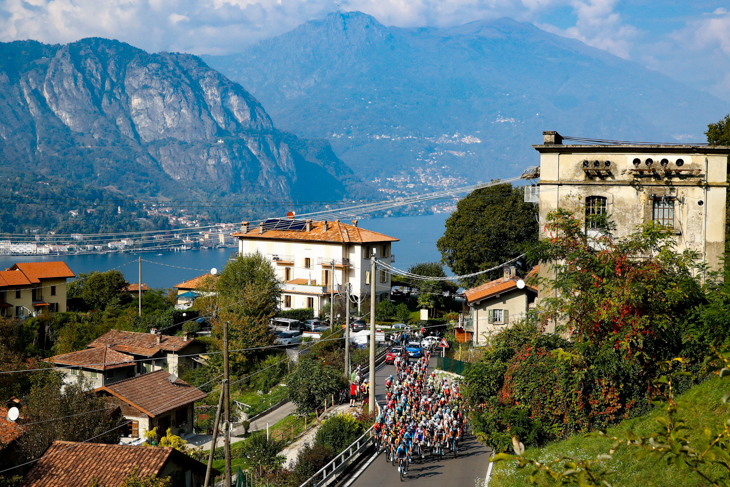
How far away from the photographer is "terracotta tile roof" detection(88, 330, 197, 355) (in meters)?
39.4

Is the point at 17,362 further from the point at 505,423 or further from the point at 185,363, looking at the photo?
the point at 505,423

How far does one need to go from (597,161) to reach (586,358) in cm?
1031

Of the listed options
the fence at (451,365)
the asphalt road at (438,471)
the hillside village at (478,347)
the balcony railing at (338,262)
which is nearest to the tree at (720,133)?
the hillside village at (478,347)

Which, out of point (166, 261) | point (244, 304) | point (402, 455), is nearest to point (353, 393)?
point (402, 455)

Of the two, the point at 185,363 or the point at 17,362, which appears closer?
the point at 17,362

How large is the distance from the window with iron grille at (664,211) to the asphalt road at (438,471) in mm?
11555

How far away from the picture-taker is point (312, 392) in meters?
28.2

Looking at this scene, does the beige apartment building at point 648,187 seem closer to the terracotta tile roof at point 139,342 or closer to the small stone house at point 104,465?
the small stone house at point 104,465

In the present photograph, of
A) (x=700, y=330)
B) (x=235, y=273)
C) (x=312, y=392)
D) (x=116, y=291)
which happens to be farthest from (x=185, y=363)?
(x=700, y=330)

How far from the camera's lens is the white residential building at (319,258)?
5325 centimetres

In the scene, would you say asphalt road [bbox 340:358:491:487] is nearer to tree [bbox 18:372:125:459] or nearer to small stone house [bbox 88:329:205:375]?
tree [bbox 18:372:125:459]

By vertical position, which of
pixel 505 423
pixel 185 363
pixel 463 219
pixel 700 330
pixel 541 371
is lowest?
pixel 185 363

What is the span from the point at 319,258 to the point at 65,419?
3357 cm

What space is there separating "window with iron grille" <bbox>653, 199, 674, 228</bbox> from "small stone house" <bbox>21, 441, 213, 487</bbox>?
19152 millimetres
